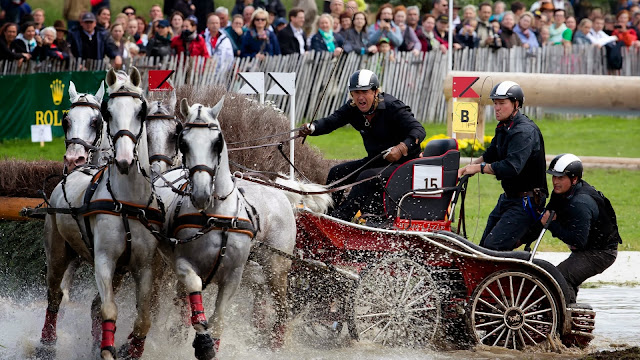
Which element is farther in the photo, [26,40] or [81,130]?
[26,40]

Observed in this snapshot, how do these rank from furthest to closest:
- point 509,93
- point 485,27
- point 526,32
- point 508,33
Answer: point 526,32
point 508,33
point 485,27
point 509,93

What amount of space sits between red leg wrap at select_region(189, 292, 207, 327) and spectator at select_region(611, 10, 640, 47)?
18907mm

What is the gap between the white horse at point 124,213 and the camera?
7.30 metres

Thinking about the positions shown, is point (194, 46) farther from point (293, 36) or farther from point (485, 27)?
point (485, 27)

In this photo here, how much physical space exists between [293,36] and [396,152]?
1119 centimetres

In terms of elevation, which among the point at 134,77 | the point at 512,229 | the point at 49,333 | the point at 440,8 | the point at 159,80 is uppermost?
the point at 440,8

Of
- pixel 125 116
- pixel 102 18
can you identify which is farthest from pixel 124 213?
pixel 102 18

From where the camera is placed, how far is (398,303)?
8555mm

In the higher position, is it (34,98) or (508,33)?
(508,33)

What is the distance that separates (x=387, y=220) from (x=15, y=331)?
3.35 metres

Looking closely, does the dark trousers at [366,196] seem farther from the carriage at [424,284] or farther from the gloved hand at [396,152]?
the carriage at [424,284]

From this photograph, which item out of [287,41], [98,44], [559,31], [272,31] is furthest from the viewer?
[559,31]

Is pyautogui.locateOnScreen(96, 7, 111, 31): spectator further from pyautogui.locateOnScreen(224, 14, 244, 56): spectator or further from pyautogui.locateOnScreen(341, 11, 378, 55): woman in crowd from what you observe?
pyautogui.locateOnScreen(341, 11, 378, 55): woman in crowd

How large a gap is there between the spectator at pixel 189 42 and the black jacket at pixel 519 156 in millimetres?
10426
